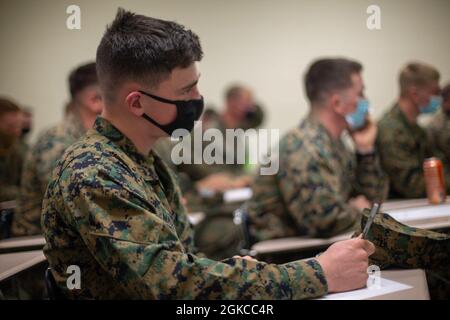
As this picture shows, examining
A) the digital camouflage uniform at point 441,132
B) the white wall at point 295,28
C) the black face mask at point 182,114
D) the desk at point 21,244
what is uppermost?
the white wall at point 295,28

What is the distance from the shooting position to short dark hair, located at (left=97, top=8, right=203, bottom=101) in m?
1.21

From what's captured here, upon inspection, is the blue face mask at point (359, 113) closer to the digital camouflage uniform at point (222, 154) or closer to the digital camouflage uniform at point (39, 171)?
the digital camouflage uniform at point (39, 171)

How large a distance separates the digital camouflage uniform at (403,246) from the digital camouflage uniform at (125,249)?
219 mm

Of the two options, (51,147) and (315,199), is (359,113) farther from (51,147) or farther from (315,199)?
(51,147)

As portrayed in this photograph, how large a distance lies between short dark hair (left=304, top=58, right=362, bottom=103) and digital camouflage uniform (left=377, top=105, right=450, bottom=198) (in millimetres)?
584

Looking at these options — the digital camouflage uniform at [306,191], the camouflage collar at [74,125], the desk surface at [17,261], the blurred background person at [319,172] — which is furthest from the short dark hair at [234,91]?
the desk surface at [17,261]

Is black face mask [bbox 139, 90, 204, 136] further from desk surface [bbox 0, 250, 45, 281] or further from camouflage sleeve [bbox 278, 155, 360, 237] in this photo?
camouflage sleeve [bbox 278, 155, 360, 237]

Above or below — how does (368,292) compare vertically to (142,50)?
below

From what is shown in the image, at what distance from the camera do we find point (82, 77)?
2.20 metres

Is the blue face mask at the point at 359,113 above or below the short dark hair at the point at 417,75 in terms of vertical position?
below

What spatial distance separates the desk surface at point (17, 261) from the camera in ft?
5.10

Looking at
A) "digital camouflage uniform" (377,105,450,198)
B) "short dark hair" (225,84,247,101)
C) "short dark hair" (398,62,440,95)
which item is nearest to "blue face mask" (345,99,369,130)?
"short dark hair" (398,62,440,95)

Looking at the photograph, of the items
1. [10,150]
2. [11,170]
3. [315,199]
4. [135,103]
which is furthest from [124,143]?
[11,170]

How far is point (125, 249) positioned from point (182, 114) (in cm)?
44
